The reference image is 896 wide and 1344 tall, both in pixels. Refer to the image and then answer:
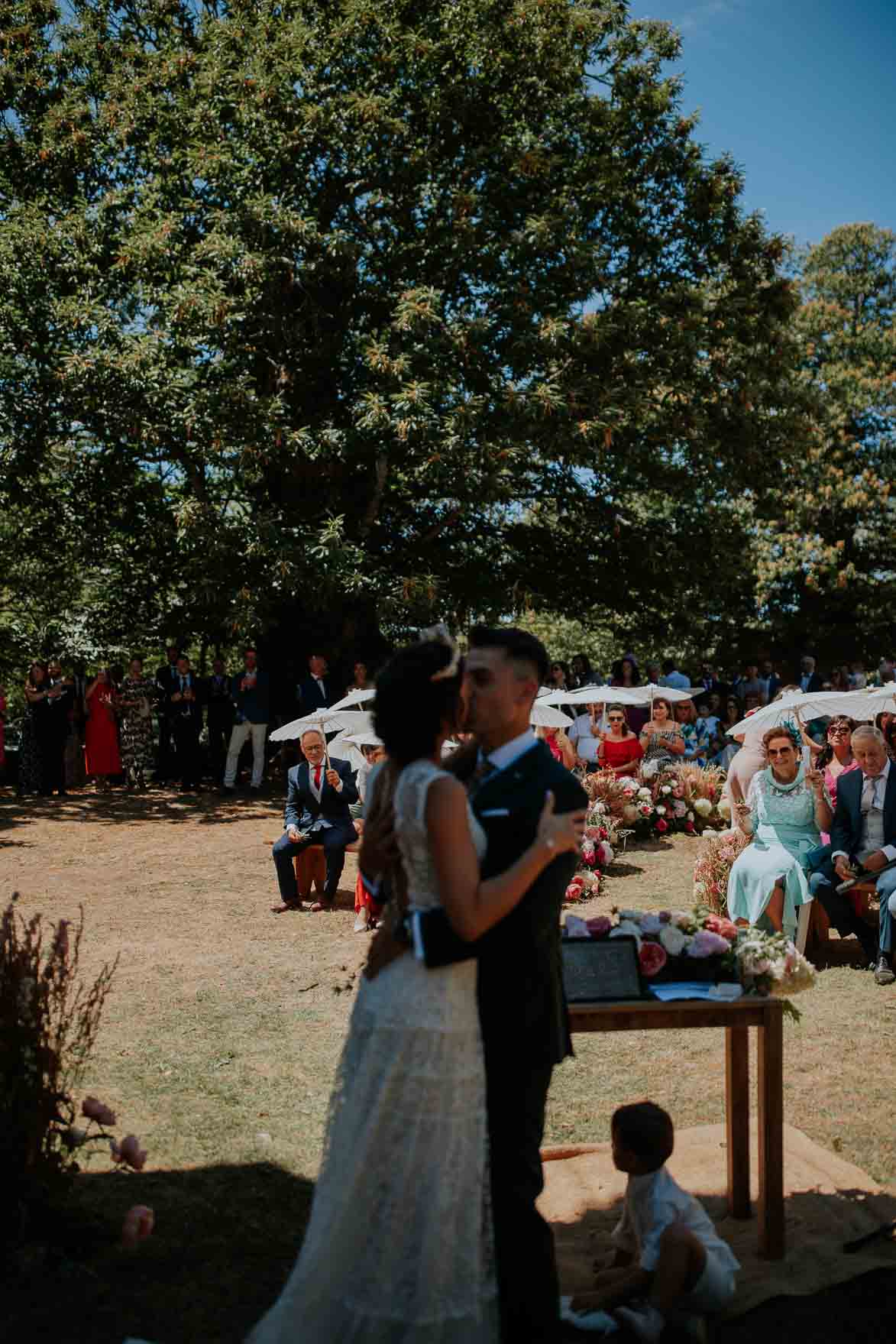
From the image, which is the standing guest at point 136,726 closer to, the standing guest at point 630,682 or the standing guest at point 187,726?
the standing guest at point 187,726

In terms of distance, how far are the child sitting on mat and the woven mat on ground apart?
205mm

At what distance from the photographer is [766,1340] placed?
384cm

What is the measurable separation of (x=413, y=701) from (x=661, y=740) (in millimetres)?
12160

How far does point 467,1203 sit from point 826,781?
26.9 feet

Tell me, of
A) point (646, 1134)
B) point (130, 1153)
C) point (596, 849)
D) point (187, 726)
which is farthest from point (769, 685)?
point (130, 1153)

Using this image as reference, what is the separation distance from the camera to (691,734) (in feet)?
57.5

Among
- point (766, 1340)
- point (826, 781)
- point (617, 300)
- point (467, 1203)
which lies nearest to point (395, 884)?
point (467, 1203)

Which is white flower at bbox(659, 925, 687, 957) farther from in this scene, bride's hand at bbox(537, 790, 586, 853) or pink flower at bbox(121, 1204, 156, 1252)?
pink flower at bbox(121, 1204, 156, 1252)

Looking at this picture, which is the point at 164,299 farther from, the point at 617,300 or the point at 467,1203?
the point at 467,1203

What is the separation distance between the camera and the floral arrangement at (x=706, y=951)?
462 centimetres

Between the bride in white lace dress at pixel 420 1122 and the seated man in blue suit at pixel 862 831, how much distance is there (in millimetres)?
6061

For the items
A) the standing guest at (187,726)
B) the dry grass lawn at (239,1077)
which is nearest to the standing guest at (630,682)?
the standing guest at (187,726)

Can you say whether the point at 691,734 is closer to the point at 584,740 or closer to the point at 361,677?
the point at 584,740

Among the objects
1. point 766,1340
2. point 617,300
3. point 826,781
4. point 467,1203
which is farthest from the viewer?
point 617,300
